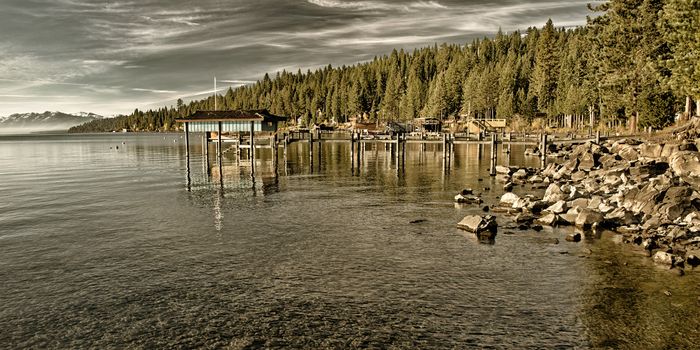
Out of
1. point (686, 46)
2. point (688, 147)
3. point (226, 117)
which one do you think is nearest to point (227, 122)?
point (226, 117)

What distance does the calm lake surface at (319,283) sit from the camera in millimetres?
12117

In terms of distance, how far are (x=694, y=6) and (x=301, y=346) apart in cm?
4333

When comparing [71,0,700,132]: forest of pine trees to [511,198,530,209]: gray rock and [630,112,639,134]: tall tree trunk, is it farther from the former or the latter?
[511,198,530,209]: gray rock

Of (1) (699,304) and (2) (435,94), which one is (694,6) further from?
(2) (435,94)

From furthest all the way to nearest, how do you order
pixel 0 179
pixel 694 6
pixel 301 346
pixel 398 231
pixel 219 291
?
pixel 0 179 < pixel 694 6 < pixel 398 231 < pixel 219 291 < pixel 301 346

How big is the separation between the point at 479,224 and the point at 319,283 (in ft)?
30.8

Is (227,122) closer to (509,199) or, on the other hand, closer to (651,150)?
(509,199)

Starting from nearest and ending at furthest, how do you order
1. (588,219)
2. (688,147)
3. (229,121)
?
(588,219), (688,147), (229,121)

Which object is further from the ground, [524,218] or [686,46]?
[686,46]

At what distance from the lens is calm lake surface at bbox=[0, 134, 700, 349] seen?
39.8ft

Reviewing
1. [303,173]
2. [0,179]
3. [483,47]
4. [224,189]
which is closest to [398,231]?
[224,189]

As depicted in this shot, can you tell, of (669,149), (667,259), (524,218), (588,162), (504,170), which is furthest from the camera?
(504,170)

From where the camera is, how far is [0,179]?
156 ft

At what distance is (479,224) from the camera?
2195 centimetres
